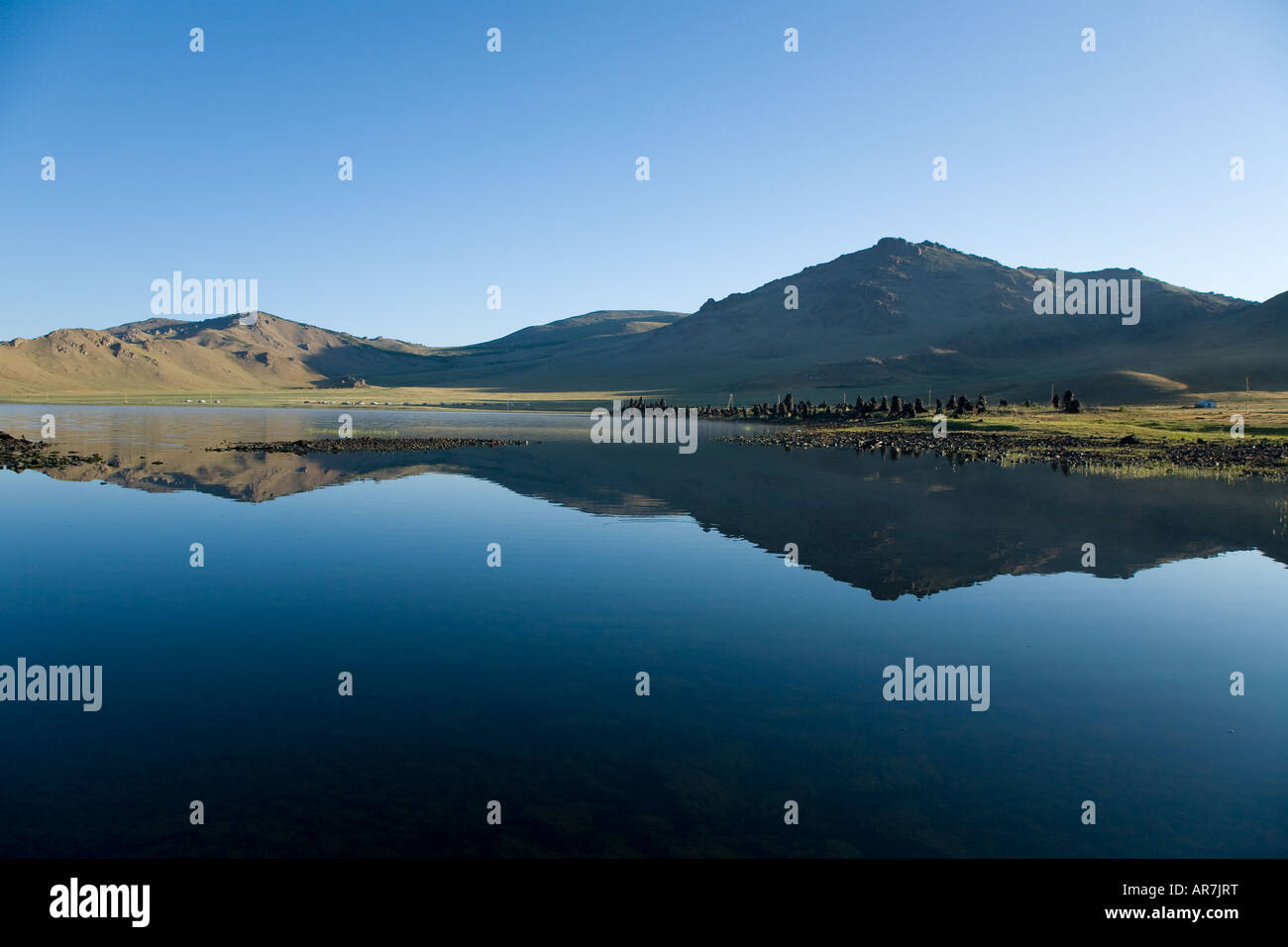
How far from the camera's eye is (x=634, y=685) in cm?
1051

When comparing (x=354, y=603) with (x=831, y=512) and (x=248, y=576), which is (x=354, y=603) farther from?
(x=831, y=512)

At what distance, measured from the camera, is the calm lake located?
7.18 metres

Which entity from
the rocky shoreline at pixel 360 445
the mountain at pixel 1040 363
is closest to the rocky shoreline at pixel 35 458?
the rocky shoreline at pixel 360 445

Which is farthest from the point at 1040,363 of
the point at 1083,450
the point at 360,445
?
the point at 360,445

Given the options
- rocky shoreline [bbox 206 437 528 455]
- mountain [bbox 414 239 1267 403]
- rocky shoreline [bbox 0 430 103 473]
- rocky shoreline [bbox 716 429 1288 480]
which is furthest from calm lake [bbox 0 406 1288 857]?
mountain [bbox 414 239 1267 403]

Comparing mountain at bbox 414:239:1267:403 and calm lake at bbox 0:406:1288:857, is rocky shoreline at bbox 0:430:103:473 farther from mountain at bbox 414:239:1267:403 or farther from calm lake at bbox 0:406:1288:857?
mountain at bbox 414:239:1267:403

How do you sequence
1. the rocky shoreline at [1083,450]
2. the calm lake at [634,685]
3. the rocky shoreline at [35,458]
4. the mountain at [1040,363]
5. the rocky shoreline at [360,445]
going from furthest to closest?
the mountain at [1040,363] < the rocky shoreline at [360,445] < the rocky shoreline at [35,458] < the rocky shoreline at [1083,450] < the calm lake at [634,685]

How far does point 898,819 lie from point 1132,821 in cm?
213

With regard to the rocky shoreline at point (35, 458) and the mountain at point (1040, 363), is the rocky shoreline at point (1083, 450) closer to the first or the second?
the rocky shoreline at point (35, 458)

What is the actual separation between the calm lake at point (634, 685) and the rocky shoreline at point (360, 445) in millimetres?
23938

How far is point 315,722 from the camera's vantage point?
919 centimetres

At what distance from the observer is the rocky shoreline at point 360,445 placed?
47875 mm

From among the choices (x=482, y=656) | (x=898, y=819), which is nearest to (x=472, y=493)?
(x=482, y=656)

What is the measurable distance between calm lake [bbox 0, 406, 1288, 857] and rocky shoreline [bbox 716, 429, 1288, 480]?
14325 millimetres
